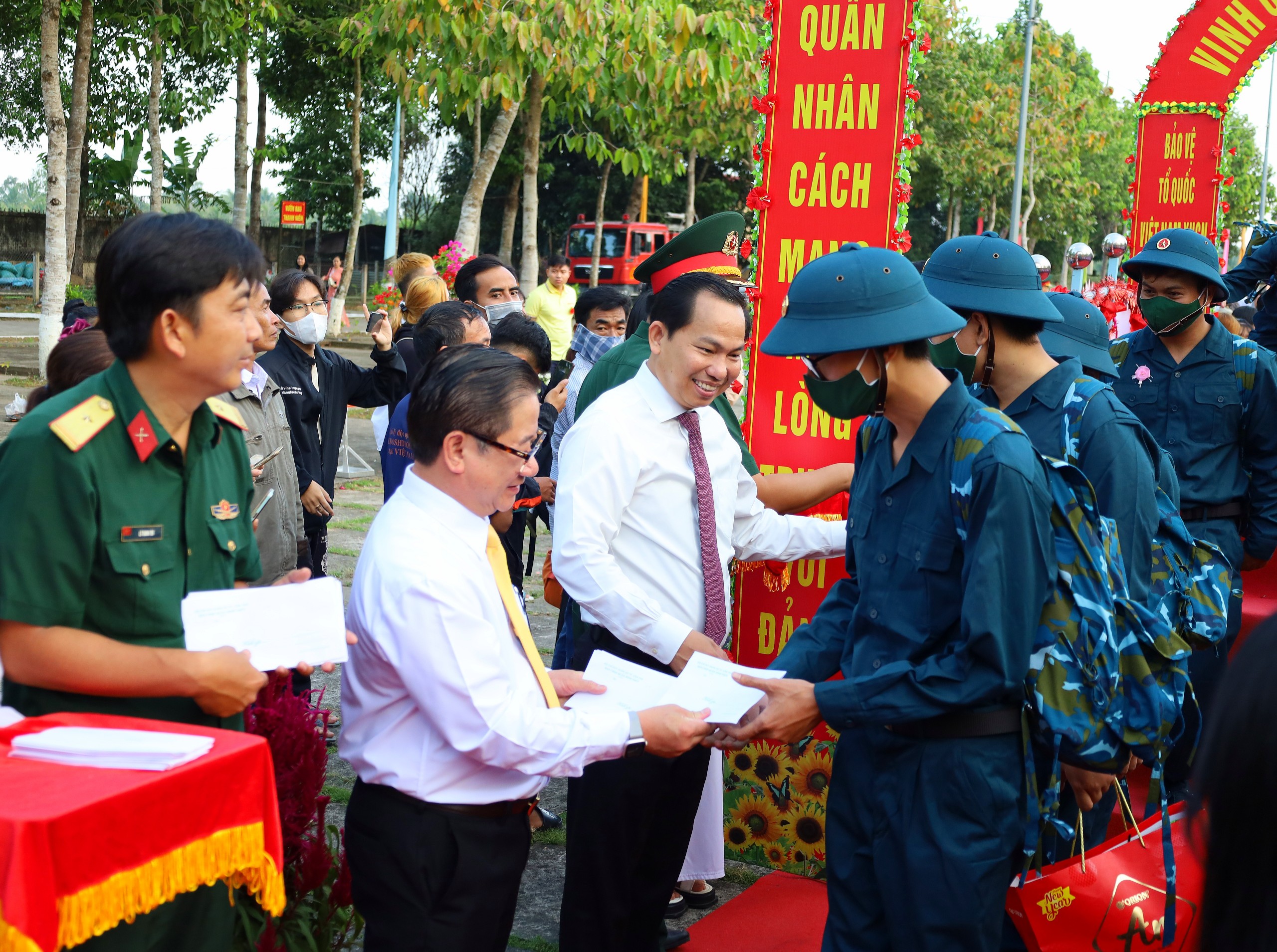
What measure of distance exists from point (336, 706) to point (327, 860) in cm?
218

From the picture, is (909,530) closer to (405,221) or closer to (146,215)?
(146,215)

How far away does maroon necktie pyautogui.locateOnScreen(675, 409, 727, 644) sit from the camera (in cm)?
312

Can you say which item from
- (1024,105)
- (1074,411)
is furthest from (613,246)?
(1074,411)

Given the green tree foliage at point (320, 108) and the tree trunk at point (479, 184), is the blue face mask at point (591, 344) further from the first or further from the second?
the green tree foliage at point (320, 108)

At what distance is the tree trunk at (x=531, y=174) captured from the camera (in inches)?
656

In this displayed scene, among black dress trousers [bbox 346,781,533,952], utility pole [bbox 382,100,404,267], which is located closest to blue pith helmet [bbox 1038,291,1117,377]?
black dress trousers [bbox 346,781,533,952]

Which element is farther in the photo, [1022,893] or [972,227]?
[972,227]

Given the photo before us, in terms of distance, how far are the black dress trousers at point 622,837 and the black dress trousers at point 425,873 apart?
25.8 inches

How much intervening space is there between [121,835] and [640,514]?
5.20 feet

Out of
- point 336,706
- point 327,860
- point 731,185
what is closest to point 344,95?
point 731,185

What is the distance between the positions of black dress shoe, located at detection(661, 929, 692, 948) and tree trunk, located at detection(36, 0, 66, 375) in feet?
37.1

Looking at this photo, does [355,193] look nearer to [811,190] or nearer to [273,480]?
[273,480]

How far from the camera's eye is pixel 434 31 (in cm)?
1002

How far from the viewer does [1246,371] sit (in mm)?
4539
